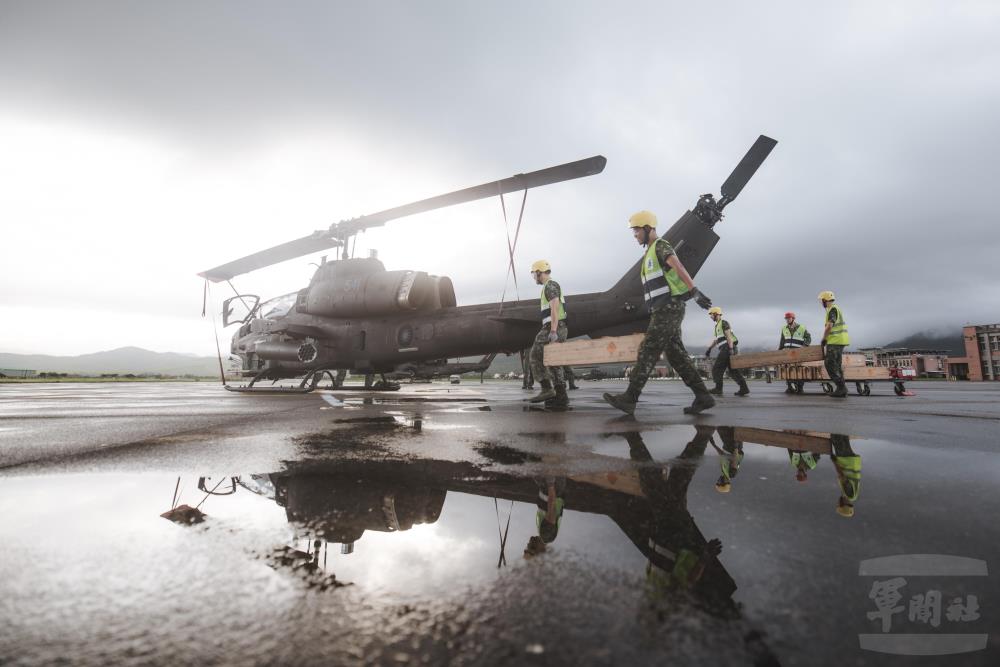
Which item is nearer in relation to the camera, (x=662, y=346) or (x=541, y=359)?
(x=662, y=346)

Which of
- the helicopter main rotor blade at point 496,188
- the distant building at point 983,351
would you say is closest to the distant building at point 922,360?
the distant building at point 983,351

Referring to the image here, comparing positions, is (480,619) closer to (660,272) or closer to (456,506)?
(456,506)

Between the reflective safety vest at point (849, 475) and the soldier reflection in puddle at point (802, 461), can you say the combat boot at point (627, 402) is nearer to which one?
the soldier reflection in puddle at point (802, 461)

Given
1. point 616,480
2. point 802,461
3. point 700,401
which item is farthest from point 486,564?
point 700,401

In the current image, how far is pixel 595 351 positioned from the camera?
213 inches

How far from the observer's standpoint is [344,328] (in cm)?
1023

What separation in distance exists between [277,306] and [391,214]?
580 cm

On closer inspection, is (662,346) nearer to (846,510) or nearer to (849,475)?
(849,475)

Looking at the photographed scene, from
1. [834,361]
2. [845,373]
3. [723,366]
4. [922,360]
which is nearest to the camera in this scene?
[834,361]

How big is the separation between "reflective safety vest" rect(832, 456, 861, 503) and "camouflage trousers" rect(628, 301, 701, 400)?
245 cm

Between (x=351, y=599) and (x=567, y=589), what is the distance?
396mm

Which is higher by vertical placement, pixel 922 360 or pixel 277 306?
pixel 277 306

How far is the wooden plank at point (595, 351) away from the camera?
5.06 m

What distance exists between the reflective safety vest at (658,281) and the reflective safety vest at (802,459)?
257 cm
